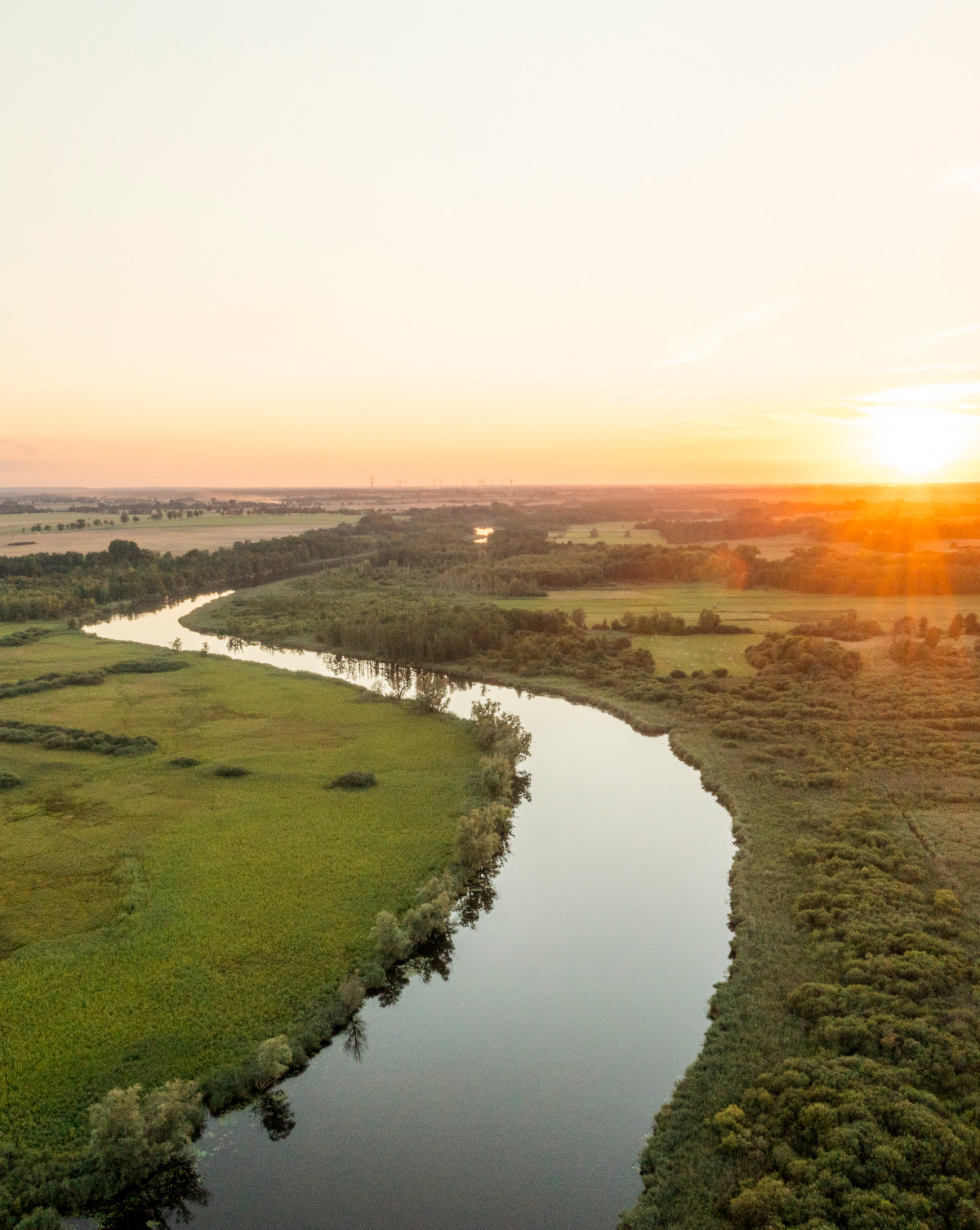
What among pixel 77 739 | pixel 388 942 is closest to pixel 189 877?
pixel 388 942

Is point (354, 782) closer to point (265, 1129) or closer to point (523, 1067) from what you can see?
point (523, 1067)

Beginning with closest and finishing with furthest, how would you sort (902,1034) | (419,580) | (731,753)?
(902,1034) → (731,753) → (419,580)

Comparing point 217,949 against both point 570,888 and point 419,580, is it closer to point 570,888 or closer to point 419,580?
point 570,888

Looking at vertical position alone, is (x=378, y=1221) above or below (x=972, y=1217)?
below

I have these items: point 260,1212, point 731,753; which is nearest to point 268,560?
point 731,753

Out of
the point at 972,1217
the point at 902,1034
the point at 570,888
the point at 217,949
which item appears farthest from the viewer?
the point at 570,888

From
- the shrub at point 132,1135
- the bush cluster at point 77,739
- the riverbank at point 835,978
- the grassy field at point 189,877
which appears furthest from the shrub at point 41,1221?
the bush cluster at point 77,739

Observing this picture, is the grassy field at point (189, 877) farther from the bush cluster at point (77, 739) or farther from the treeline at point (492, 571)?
the treeline at point (492, 571)
